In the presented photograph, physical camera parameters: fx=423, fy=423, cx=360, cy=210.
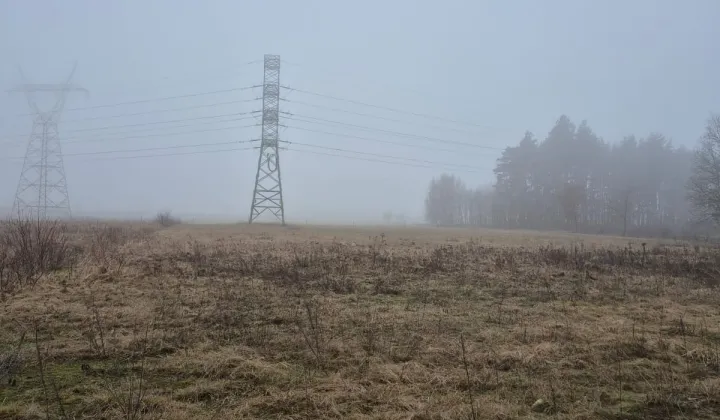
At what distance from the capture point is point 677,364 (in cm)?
530

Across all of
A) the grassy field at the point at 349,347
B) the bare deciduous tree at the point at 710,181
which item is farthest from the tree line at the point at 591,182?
the grassy field at the point at 349,347

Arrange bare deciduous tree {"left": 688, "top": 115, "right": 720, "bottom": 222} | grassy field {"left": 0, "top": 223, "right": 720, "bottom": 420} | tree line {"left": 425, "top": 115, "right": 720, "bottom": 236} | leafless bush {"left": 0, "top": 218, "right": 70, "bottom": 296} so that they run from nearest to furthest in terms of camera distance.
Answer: grassy field {"left": 0, "top": 223, "right": 720, "bottom": 420}, leafless bush {"left": 0, "top": 218, "right": 70, "bottom": 296}, bare deciduous tree {"left": 688, "top": 115, "right": 720, "bottom": 222}, tree line {"left": 425, "top": 115, "right": 720, "bottom": 236}

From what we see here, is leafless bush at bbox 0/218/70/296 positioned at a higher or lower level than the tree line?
lower

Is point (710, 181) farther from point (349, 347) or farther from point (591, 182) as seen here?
point (349, 347)

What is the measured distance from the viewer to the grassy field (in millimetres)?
4004

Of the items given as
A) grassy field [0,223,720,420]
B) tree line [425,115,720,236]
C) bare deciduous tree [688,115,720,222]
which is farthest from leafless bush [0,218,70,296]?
tree line [425,115,720,236]

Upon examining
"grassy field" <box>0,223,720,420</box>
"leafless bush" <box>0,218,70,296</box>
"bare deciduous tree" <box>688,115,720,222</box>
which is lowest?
"grassy field" <box>0,223,720,420</box>

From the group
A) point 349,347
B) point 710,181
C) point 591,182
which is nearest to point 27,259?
point 349,347

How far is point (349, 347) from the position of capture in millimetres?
5641

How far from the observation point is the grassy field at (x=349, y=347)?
4.00m

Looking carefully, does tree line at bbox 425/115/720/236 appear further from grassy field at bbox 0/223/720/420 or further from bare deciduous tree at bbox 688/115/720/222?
grassy field at bbox 0/223/720/420

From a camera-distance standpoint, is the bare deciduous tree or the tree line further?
the tree line

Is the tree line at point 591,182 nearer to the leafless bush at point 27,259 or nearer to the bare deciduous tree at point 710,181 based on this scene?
the bare deciduous tree at point 710,181

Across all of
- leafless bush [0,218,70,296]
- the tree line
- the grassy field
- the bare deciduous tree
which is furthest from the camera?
the tree line
